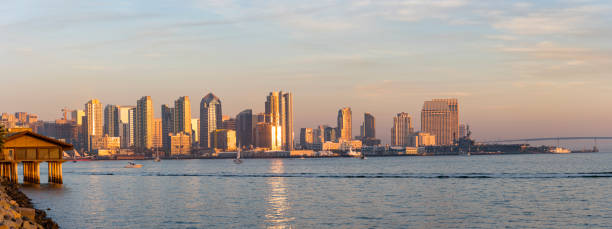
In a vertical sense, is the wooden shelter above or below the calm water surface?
above

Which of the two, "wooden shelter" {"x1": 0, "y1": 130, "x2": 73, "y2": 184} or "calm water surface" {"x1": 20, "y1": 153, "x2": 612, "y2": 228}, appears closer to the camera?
"calm water surface" {"x1": 20, "y1": 153, "x2": 612, "y2": 228}

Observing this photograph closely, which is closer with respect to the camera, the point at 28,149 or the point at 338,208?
the point at 338,208

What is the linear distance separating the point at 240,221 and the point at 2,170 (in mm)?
55005

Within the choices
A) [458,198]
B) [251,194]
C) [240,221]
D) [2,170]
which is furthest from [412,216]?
[2,170]

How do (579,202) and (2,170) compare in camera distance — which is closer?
(579,202)

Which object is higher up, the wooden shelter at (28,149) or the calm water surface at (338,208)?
the wooden shelter at (28,149)

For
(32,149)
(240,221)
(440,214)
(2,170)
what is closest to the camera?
(240,221)

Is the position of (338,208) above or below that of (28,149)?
below

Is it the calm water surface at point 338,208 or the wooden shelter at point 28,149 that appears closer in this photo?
the calm water surface at point 338,208

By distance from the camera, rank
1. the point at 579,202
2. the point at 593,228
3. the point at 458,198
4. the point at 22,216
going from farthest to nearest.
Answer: the point at 458,198 → the point at 579,202 → the point at 593,228 → the point at 22,216

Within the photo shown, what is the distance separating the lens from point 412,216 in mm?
54750

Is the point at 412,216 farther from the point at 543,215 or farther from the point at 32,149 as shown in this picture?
the point at 32,149

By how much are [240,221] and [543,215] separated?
2318cm

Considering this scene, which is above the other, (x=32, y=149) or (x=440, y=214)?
(x=32, y=149)
